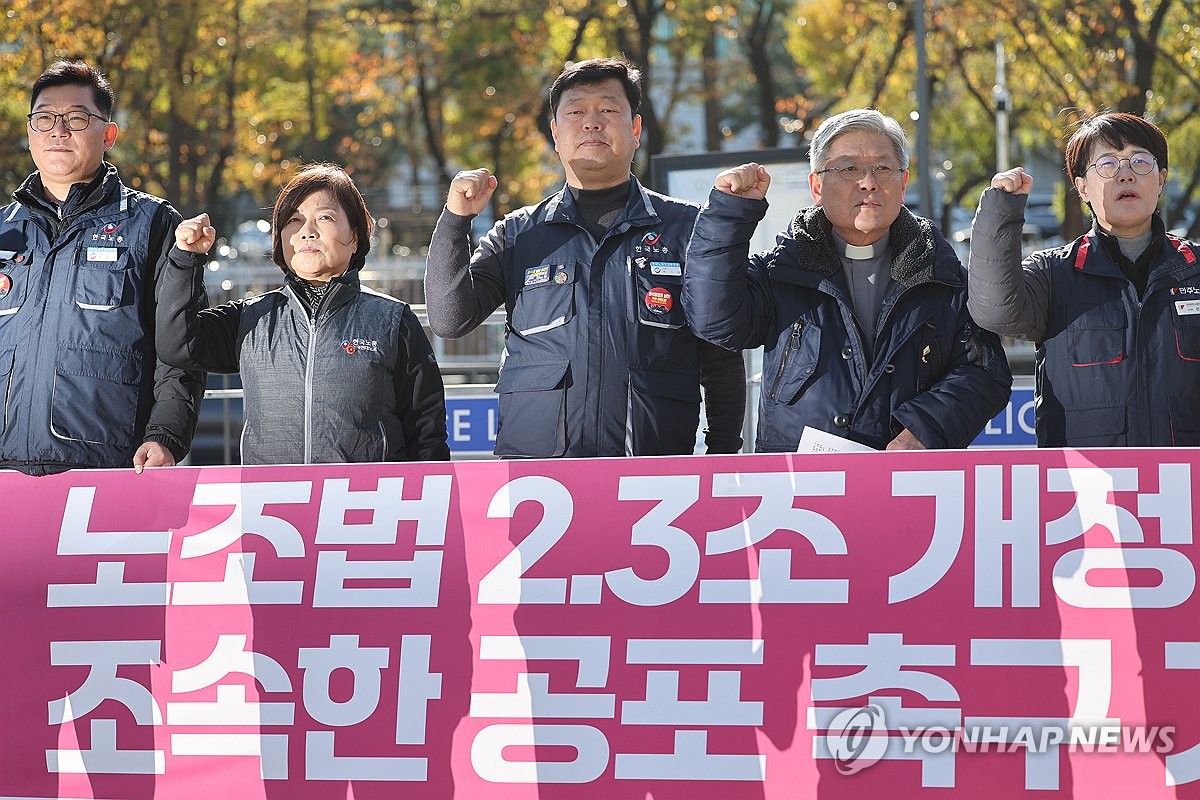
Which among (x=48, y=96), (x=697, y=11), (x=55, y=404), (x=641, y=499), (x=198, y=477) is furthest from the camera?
(x=697, y=11)

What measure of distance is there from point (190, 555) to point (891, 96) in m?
22.2

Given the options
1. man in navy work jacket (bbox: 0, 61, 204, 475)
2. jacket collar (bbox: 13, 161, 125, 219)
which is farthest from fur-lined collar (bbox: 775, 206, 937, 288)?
jacket collar (bbox: 13, 161, 125, 219)

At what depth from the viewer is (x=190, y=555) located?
13.8ft

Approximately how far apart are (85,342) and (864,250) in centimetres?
257

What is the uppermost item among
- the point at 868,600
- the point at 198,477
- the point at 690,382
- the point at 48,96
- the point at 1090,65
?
the point at 1090,65

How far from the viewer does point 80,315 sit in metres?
4.64

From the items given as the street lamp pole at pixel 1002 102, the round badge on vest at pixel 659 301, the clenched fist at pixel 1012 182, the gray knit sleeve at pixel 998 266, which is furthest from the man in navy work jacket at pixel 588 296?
the street lamp pole at pixel 1002 102

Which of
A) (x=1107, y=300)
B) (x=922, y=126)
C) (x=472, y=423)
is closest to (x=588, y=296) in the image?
(x=1107, y=300)

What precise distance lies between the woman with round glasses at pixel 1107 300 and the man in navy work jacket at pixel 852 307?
16 centimetres

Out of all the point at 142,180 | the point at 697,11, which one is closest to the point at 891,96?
the point at 697,11

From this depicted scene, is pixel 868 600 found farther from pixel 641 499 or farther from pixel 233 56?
pixel 233 56

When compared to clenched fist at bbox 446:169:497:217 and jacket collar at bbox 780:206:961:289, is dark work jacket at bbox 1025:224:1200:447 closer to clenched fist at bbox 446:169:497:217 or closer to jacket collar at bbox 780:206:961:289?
jacket collar at bbox 780:206:961:289

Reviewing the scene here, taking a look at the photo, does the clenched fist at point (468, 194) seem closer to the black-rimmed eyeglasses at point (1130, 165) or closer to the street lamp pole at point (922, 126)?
the black-rimmed eyeglasses at point (1130, 165)

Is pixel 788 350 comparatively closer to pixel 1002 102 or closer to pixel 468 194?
pixel 468 194
